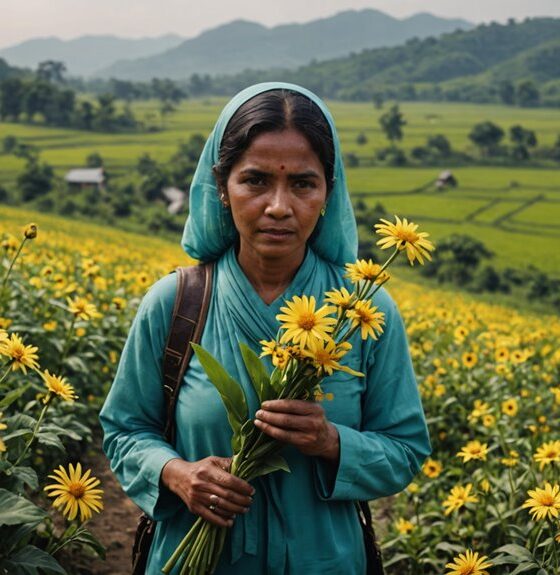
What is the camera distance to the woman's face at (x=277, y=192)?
1.58 meters

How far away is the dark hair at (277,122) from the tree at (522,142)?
51760 millimetres

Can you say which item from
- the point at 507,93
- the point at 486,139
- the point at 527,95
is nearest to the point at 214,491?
the point at 486,139

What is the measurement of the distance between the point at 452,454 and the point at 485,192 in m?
38.3

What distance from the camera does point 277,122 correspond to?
1.58 metres

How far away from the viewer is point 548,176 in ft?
148

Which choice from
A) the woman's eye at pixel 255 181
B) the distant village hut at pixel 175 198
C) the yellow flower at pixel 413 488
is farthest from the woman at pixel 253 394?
the distant village hut at pixel 175 198

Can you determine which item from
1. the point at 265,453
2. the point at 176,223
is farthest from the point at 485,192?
the point at 265,453

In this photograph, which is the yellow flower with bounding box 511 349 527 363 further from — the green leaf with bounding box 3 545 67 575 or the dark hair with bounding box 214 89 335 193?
the green leaf with bounding box 3 545 67 575

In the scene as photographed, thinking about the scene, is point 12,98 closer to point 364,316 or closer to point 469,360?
point 469,360

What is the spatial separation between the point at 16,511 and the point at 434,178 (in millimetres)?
43486

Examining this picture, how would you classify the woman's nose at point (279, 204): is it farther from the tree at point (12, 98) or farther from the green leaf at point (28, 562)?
the tree at point (12, 98)

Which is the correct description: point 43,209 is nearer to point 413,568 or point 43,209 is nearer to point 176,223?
point 176,223

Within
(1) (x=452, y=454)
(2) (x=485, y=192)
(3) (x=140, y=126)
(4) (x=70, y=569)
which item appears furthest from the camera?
(3) (x=140, y=126)

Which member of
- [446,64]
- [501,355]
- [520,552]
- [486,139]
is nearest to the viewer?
[520,552]
